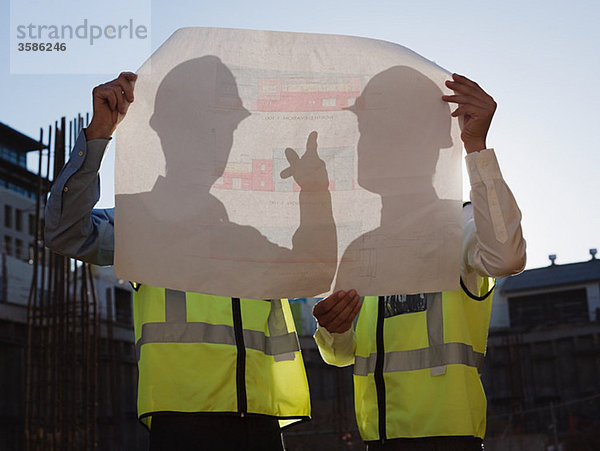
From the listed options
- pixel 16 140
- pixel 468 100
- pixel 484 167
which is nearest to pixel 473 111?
pixel 468 100

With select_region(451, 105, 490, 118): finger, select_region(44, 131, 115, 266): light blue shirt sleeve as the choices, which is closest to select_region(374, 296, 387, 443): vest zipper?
select_region(451, 105, 490, 118): finger

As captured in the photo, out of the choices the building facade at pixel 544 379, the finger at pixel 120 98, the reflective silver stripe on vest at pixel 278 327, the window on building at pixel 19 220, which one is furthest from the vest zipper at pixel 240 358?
the window on building at pixel 19 220

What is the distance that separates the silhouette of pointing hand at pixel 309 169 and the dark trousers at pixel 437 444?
1.00 meters

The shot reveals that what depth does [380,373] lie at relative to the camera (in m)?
2.75

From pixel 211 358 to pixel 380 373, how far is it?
68 centimetres

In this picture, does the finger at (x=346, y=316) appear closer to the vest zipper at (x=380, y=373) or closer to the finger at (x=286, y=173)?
the vest zipper at (x=380, y=373)

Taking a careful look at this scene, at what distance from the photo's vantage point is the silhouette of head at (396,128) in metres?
2.45

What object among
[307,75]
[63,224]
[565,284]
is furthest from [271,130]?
[565,284]

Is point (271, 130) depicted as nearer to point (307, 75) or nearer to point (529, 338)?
point (307, 75)

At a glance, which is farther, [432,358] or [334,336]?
[334,336]

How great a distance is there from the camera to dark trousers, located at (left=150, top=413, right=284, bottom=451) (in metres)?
2.47

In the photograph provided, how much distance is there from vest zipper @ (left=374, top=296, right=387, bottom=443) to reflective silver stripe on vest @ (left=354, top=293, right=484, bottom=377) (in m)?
0.02

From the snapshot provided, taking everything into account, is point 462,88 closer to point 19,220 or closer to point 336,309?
point 336,309

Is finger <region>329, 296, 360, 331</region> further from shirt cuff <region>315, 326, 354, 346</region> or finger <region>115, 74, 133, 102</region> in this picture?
finger <region>115, 74, 133, 102</region>
